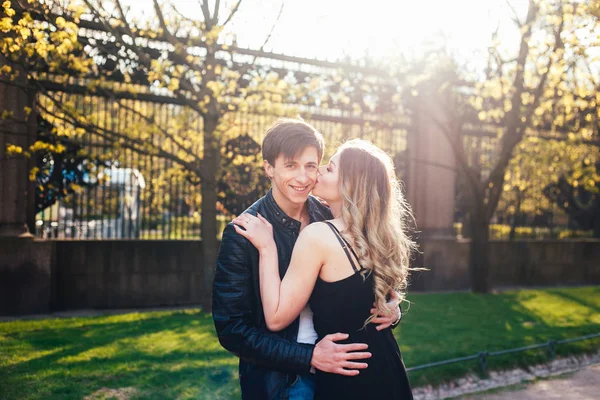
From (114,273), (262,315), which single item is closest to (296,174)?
(262,315)

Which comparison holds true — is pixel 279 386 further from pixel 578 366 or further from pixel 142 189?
pixel 142 189

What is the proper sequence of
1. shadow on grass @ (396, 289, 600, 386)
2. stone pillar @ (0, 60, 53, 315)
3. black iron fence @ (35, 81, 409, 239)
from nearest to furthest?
shadow on grass @ (396, 289, 600, 386), stone pillar @ (0, 60, 53, 315), black iron fence @ (35, 81, 409, 239)

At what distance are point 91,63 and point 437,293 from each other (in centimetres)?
774

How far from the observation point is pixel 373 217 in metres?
2.90

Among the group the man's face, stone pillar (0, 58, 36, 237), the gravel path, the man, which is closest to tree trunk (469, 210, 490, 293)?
the gravel path

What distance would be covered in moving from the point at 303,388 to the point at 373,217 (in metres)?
0.85

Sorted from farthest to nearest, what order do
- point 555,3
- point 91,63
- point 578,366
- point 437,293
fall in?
point 437,293
point 555,3
point 91,63
point 578,366

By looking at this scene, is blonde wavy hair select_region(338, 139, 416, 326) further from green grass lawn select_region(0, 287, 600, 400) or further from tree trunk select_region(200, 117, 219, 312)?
tree trunk select_region(200, 117, 219, 312)

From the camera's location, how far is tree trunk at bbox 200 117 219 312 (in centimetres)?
955

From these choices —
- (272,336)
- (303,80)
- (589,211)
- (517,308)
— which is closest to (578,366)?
(517,308)

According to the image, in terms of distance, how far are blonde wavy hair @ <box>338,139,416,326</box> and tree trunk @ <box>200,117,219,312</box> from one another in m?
6.68

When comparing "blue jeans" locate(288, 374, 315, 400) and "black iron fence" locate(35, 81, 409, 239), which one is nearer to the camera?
"blue jeans" locate(288, 374, 315, 400)

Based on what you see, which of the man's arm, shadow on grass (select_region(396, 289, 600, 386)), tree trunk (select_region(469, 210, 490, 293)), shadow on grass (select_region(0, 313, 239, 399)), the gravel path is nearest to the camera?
the man's arm

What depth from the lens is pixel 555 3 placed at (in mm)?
11867
